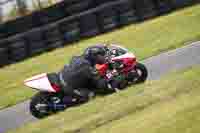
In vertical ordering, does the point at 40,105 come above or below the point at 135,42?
above

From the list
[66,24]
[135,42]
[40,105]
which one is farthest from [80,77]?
[66,24]

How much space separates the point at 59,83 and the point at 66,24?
22.5ft

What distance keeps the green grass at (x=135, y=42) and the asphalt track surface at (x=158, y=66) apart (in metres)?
0.65

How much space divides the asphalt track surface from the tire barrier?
3709 mm

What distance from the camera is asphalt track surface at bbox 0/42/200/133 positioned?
13.7 meters

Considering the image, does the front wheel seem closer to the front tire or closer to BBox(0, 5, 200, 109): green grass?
the front tire

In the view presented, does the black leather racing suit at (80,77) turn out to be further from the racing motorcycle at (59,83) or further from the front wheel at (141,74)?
the front wheel at (141,74)

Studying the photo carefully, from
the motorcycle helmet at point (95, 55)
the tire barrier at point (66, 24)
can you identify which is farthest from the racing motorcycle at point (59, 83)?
the tire barrier at point (66, 24)

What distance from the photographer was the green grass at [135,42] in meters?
17.5

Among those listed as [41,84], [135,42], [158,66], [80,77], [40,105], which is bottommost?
[135,42]

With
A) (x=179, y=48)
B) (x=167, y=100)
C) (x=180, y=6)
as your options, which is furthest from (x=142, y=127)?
(x=180, y=6)

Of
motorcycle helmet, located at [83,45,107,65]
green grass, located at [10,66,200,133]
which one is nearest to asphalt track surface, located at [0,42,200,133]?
green grass, located at [10,66,200,133]

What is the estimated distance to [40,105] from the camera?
13.2 metres

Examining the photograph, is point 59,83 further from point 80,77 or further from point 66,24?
point 66,24
